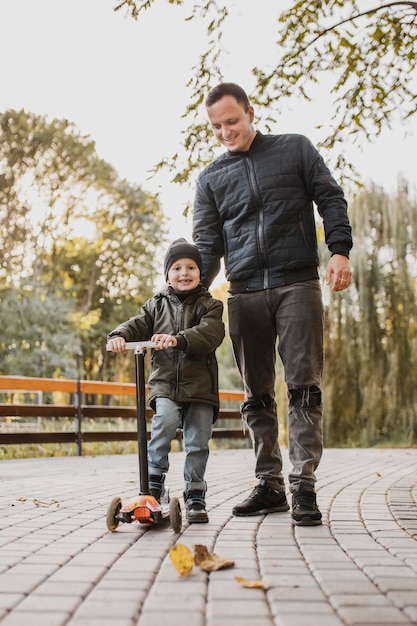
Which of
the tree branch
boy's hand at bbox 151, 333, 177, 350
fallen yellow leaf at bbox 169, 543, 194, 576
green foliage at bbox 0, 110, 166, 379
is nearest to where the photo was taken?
fallen yellow leaf at bbox 169, 543, 194, 576

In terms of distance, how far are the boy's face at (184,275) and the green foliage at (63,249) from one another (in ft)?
62.6

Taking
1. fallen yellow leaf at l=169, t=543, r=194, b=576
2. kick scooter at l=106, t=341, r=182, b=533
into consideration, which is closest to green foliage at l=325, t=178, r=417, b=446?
kick scooter at l=106, t=341, r=182, b=533

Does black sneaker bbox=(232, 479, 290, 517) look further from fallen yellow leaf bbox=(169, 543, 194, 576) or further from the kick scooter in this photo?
fallen yellow leaf bbox=(169, 543, 194, 576)

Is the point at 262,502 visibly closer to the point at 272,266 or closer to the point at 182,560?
the point at 272,266

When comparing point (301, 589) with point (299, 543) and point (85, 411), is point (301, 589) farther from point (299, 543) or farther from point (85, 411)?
point (85, 411)

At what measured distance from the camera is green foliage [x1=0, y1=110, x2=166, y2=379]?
24672 millimetres

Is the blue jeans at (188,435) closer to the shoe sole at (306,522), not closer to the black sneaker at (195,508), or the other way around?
the black sneaker at (195,508)

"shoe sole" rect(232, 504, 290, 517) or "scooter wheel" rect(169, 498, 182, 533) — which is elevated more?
"scooter wheel" rect(169, 498, 182, 533)

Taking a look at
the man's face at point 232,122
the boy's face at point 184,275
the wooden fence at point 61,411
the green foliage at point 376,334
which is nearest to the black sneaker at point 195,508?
the boy's face at point 184,275

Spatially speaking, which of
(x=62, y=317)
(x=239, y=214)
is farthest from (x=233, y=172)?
(x=62, y=317)

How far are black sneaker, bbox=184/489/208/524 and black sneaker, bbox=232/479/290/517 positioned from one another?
0.29 metres

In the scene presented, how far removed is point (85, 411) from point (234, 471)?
13.4 ft

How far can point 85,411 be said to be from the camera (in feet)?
37.5

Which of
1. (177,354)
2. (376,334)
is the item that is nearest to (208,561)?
(177,354)
